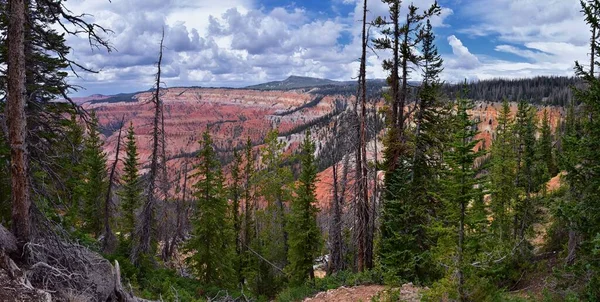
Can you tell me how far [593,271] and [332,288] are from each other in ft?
25.5

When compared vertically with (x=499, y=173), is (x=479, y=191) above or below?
above

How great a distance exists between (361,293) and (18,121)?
1005 centimetres

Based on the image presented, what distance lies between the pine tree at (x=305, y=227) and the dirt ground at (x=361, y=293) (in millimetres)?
10441

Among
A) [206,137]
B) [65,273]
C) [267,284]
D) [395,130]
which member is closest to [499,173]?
[395,130]

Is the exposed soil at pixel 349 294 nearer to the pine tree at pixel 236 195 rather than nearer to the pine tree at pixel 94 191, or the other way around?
the pine tree at pixel 236 195

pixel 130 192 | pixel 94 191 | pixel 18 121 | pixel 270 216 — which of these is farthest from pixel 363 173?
pixel 94 191

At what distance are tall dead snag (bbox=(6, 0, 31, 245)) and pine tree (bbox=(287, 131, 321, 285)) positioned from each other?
17.2m

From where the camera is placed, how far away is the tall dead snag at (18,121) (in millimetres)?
6684

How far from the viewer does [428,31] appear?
14.6 meters

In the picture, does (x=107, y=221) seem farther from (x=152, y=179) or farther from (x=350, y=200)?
(x=350, y=200)

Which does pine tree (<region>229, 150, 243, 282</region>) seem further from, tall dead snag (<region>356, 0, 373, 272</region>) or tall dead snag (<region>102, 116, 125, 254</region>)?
tall dead snag (<region>356, 0, 373, 272</region>)

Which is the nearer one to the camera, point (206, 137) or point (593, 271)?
point (593, 271)

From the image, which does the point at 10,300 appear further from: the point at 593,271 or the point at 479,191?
the point at 593,271

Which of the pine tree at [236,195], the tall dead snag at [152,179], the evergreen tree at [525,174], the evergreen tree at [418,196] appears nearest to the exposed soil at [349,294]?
the evergreen tree at [418,196]
